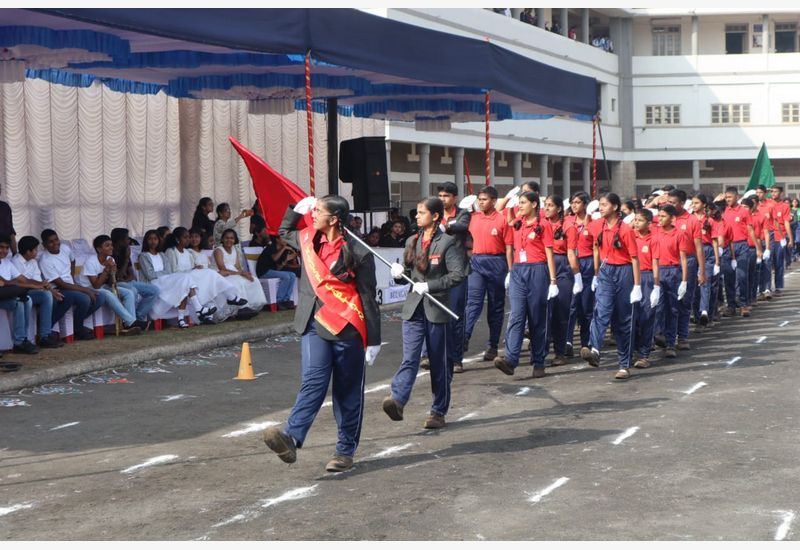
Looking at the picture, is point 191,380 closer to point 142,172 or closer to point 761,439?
point 761,439

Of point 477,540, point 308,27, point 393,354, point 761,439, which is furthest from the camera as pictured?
point 393,354

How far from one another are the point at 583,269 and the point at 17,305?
20.5ft

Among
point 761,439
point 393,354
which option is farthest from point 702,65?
point 761,439

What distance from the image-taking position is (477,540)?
19.2ft

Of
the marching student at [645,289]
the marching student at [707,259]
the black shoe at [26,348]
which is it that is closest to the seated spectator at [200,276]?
the black shoe at [26,348]

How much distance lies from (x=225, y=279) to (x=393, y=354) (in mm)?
3173

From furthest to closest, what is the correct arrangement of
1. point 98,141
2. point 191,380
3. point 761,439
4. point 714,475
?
point 98,141
point 191,380
point 761,439
point 714,475

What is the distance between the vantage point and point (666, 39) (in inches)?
2304

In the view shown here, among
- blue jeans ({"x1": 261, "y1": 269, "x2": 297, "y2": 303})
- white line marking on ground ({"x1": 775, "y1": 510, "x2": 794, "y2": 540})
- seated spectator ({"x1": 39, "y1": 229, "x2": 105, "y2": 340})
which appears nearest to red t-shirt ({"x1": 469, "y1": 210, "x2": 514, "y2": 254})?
seated spectator ({"x1": 39, "y1": 229, "x2": 105, "y2": 340})

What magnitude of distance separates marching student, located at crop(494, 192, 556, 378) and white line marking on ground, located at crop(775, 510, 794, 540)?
533 centimetres

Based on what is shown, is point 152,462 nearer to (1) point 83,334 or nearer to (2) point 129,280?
(1) point 83,334

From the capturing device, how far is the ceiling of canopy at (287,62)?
1141 centimetres

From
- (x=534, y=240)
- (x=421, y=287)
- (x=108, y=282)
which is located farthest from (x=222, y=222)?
(x=421, y=287)

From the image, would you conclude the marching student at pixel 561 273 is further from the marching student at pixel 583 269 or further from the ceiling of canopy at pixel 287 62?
the ceiling of canopy at pixel 287 62
